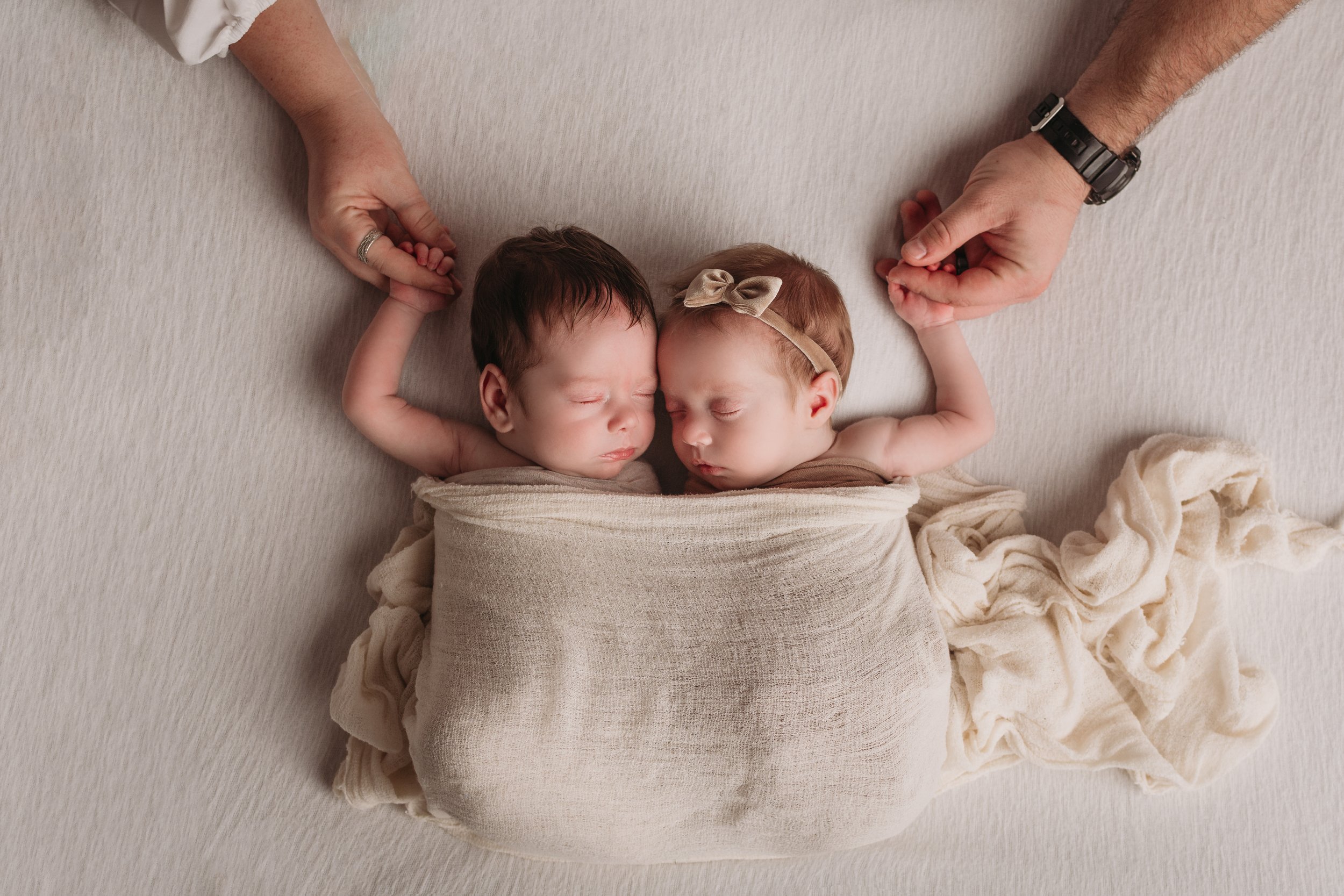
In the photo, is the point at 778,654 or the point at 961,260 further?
the point at 961,260

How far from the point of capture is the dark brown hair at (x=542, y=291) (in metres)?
1.16

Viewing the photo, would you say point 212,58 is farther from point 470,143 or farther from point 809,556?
point 809,556

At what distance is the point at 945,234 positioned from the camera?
48.4 inches

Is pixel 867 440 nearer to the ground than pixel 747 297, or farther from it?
nearer to the ground

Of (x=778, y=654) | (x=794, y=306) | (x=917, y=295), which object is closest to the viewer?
(x=778, y=654)

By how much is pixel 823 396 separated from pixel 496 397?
49 cm

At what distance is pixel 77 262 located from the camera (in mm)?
1291

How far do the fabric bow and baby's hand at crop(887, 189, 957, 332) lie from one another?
10.4 inches

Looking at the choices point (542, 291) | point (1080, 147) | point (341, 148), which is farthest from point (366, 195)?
point (1080, 147)

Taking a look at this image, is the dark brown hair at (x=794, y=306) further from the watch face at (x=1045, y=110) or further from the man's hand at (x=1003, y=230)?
the watch face at (x=1045, y=110)

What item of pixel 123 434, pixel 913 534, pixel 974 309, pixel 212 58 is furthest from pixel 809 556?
pixel 212 58

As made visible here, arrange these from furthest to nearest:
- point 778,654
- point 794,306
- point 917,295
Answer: point 917,295, point 794,306, point 778,654

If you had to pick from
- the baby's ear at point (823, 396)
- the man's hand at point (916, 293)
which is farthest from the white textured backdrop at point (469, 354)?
the baby's ear at point (823, 396)

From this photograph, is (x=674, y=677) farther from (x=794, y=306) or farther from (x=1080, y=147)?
(x=1080, y=147)
